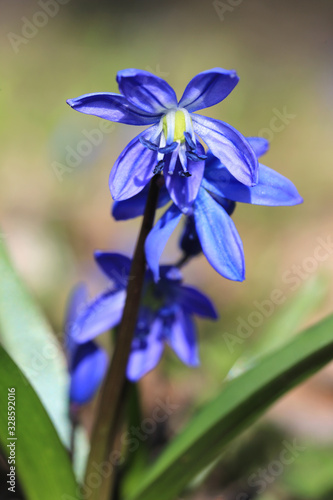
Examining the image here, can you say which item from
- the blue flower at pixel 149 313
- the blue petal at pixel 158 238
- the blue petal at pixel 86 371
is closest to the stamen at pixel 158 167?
the blue petal at pixel 158 238

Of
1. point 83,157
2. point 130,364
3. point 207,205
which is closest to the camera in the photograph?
point 207,205

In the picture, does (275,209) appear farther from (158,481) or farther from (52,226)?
(158,481)

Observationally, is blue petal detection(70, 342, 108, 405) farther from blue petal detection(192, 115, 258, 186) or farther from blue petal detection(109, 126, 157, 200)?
blue petal detection(192, 115, 258, 186)

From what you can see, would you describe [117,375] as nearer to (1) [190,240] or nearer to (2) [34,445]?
(2) [34,445]

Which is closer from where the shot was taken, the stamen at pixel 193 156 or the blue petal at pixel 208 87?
the blue petal at pixel 208 87

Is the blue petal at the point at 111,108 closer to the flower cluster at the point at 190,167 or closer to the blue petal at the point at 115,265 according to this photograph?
the flower cluster at the point at 190,167

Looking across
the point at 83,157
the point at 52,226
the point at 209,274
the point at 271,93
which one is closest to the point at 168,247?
the point at 209,274

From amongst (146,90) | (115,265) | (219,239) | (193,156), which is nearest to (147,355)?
(115,265)

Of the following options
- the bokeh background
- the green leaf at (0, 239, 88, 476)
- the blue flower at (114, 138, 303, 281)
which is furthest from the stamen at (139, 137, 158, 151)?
the bokeh background
